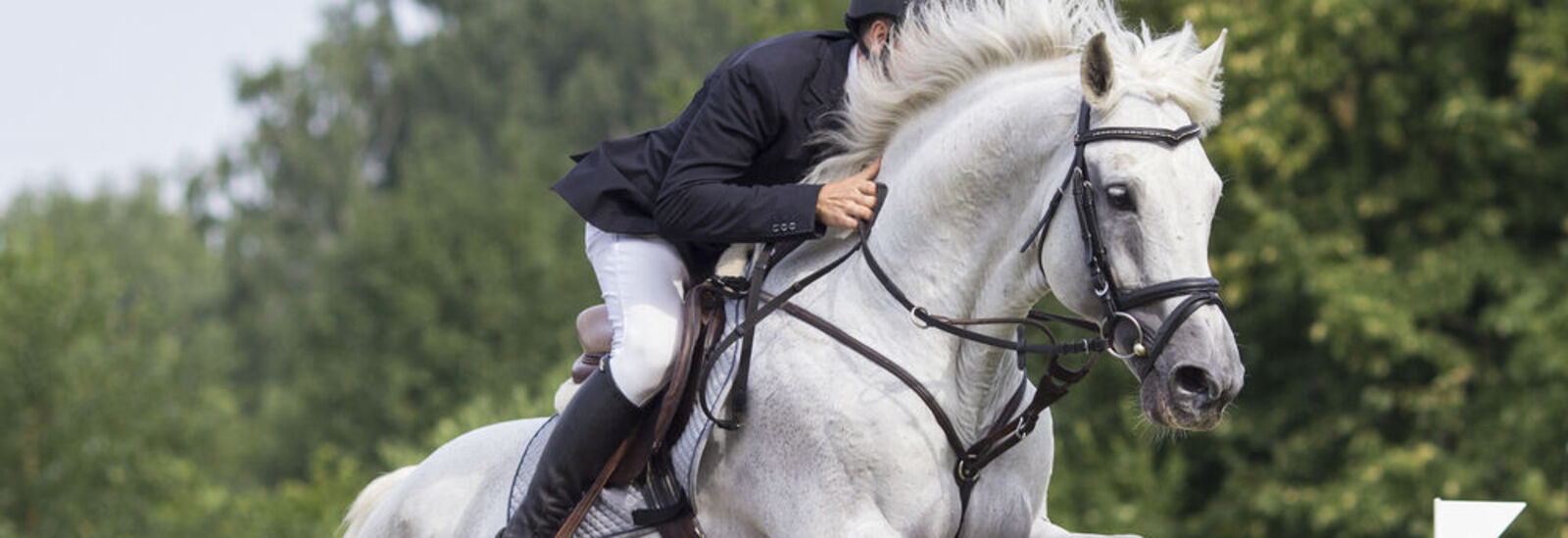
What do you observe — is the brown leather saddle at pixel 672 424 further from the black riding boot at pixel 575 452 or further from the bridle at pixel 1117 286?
the bridle at pixel 1117 286

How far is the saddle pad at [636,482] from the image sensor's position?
5387 mm

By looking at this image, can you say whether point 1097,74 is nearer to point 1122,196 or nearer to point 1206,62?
point 1122,196

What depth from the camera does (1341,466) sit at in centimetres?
1759

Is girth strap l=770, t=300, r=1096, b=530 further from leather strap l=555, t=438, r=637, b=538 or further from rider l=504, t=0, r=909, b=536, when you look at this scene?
leather strap l=555, t=438, r=637, b=538

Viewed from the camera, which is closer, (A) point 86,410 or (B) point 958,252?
(B) point 958,252

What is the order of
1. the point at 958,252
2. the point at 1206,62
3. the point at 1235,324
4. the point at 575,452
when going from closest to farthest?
the point at 1206,62 < the point at 958,252 < the point at 575,452 < the point at 1235,324

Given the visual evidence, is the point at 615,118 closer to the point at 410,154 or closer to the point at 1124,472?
the point at 410,154

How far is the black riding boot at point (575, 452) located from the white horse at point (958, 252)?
0.32 m

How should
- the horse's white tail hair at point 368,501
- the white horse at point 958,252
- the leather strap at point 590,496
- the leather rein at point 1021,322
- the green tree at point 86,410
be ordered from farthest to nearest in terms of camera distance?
the green tree at point 86,410 → the horse's white tail hair at point 368,501 → the leather strap at point 590,496 → the white horse at point 958,252 → the leather rein at point 1021,322

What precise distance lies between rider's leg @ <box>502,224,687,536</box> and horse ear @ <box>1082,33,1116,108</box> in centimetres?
149

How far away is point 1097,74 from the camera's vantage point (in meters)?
4.84

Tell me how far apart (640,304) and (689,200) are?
17.4 inches

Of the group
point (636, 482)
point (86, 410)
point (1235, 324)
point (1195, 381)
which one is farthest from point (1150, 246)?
point (86, 410)

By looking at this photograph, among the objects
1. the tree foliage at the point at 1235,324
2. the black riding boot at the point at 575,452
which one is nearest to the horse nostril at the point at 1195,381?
the tree foliage at the point at 1235,324
